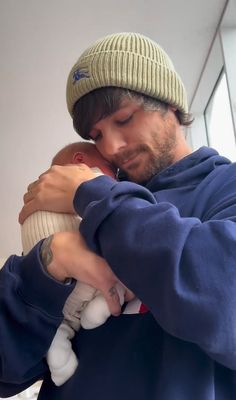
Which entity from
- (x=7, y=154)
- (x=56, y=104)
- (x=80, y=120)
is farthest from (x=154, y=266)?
(x=7, y=154)

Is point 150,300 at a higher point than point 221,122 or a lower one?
higher

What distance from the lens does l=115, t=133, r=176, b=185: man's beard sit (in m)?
0.77

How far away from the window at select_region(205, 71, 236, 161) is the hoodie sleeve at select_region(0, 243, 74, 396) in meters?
1.27

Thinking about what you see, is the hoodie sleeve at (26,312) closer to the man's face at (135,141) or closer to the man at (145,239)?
the man at (145,239)

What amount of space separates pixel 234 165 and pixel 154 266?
0.91 ft

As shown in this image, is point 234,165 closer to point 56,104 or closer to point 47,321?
point 47,321

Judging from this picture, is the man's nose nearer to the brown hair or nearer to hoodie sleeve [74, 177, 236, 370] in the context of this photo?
the brown hair

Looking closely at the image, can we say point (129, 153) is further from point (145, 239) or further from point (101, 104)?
point (145, 239)

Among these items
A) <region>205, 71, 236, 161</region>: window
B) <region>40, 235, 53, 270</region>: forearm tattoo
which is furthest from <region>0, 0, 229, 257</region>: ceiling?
<region>40, 235, 53, 270</region>: forearm tattoo

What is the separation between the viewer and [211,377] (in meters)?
0.50

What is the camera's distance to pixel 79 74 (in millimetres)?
807

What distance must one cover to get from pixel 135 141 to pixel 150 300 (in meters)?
0.37

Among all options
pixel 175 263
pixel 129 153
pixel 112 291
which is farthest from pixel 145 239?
pixel 129 153

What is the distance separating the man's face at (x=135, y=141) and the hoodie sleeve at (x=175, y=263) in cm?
27
